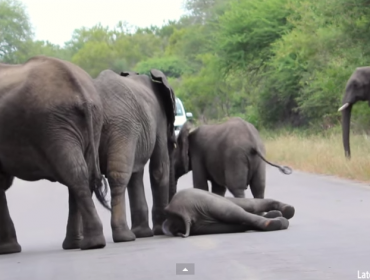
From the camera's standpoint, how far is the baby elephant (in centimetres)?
1216

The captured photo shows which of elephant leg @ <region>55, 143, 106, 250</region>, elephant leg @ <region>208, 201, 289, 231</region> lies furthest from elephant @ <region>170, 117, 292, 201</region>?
elephant leg @ <region>55, 143, 106, 250</region>

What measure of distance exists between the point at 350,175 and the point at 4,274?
12052 millimetres

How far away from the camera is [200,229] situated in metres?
12.4

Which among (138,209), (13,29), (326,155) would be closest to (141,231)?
(138,209)

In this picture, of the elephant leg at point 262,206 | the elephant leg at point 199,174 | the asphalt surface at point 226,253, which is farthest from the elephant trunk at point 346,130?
the elephant leg at point 262,206

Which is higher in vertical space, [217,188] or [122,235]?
[122,235]

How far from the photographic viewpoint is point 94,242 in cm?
1136

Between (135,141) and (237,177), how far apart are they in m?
2.54

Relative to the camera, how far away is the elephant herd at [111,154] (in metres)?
11.2

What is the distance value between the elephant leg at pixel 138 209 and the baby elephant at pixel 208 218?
0.42 metres

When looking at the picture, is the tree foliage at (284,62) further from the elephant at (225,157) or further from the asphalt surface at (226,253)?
the asphalt surface at (226,253)

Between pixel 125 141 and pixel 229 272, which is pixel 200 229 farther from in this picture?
pixel 229 272

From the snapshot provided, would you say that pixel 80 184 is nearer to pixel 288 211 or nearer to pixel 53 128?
pixel 53 128

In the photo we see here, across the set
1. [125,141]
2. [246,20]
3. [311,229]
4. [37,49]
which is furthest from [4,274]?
[37,49]
